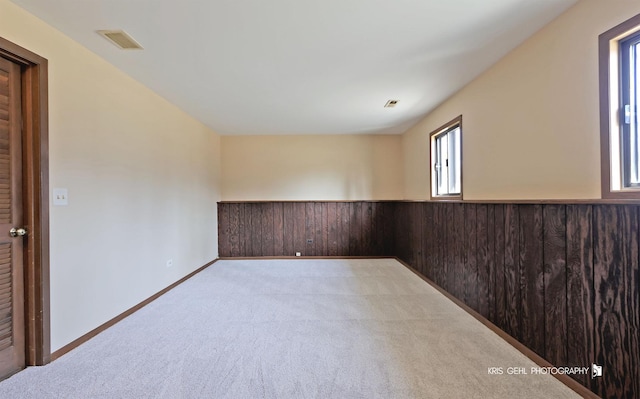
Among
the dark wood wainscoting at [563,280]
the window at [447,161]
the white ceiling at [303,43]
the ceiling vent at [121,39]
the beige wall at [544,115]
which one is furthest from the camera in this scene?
the window at [447,161]

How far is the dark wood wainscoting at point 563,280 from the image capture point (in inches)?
57.1

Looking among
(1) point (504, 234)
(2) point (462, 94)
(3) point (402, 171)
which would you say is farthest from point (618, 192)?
(3) point (402, 171)

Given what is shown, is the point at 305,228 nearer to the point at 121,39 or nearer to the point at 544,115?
the point at 121,39

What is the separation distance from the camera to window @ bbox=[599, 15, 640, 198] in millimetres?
1522

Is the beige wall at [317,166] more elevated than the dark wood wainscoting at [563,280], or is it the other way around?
the beige wall at [317,166]

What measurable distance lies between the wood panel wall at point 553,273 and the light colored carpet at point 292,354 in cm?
25

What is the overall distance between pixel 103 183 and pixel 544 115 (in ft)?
12.0

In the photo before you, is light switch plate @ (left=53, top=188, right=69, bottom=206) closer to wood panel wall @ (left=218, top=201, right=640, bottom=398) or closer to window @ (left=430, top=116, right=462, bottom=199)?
wood panel wall @ (left=218, top=201, right=640, bottom=398)

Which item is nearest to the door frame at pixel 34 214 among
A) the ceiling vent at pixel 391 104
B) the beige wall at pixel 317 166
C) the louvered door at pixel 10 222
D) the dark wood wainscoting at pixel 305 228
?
the louvered door at pixel 10 222

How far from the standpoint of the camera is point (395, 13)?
1896mm

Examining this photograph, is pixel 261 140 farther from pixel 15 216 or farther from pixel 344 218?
pixel 15 216

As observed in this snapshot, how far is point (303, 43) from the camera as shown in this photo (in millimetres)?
2252

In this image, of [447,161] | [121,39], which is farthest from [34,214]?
[447,161]

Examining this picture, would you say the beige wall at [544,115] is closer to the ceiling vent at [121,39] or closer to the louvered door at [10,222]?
the ceiling vent at [121,39]
